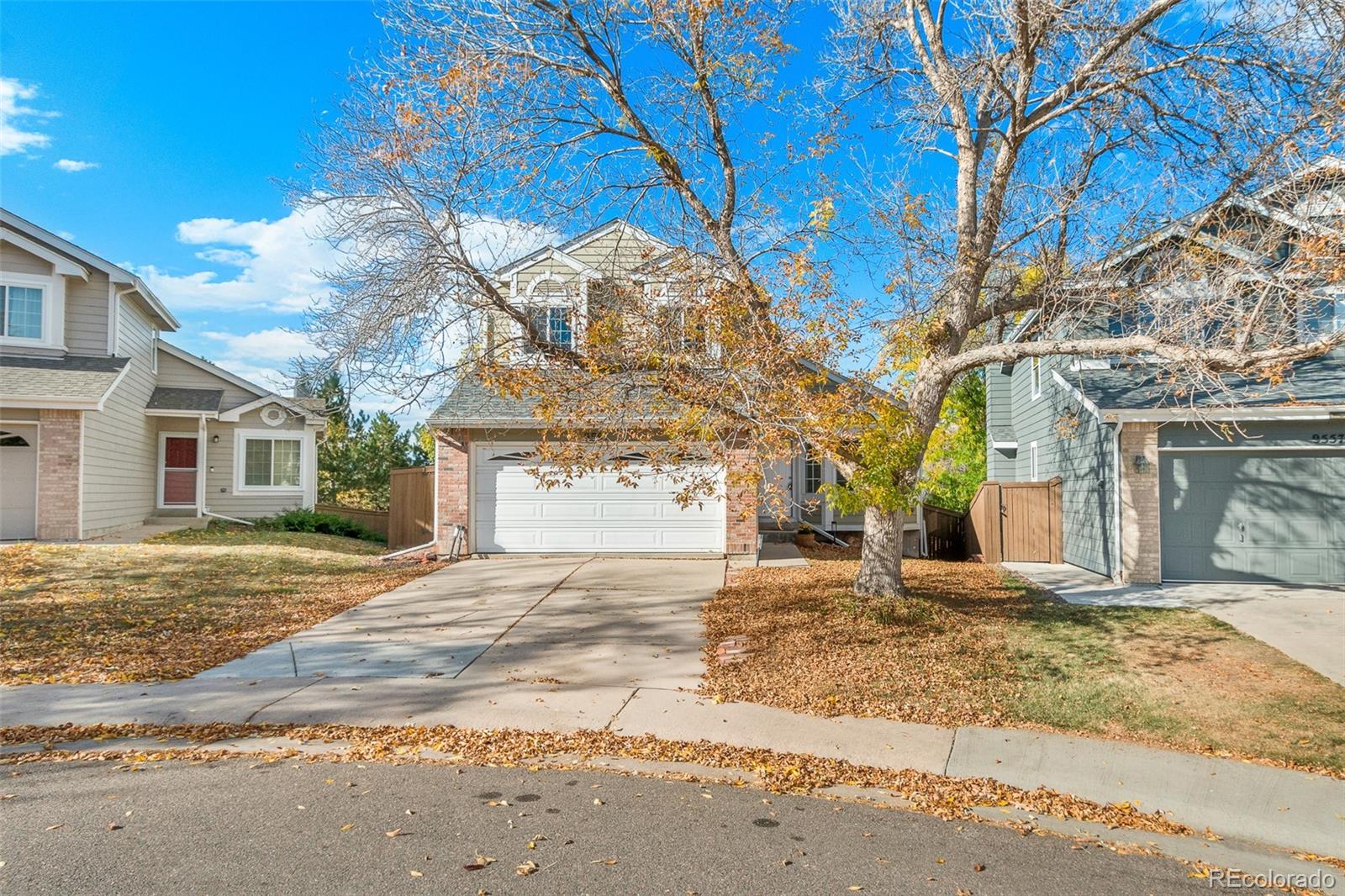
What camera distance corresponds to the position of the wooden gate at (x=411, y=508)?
1889cm

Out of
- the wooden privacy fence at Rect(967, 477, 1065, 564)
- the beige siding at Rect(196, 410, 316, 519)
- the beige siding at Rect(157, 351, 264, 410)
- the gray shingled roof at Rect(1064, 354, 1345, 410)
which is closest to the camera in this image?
the gray shingled roof at Rect(1064, 354, 1345, 410)

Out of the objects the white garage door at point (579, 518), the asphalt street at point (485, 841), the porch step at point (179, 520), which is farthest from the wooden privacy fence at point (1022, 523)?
the porch step at point (179, 520)

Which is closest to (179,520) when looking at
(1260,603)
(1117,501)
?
(1117,501)

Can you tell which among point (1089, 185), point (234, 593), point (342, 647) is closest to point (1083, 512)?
point (1089, 185)

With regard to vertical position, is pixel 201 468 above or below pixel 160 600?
above

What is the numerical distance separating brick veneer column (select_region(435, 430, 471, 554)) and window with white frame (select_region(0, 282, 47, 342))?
9.40 metres

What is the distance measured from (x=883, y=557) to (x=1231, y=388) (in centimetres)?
608

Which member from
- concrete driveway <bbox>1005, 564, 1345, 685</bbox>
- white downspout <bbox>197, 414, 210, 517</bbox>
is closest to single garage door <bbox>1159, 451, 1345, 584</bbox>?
concrete driveway <bbox>1005, 564, 1345, 685</bbox>

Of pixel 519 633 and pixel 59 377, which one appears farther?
pixel 59 377

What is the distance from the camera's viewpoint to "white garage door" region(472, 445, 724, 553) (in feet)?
48.4

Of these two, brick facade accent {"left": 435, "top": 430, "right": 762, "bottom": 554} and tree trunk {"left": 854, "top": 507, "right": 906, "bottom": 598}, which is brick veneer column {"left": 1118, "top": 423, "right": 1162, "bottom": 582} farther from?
brick facade accent {"left": 435, "top": 430, "right": 762, "bottom": 554}

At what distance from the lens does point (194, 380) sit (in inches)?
835

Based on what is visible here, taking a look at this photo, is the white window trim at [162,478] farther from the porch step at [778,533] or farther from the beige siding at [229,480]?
the porch step at [778,533]

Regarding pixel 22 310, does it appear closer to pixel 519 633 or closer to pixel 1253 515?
pixel 519 633
